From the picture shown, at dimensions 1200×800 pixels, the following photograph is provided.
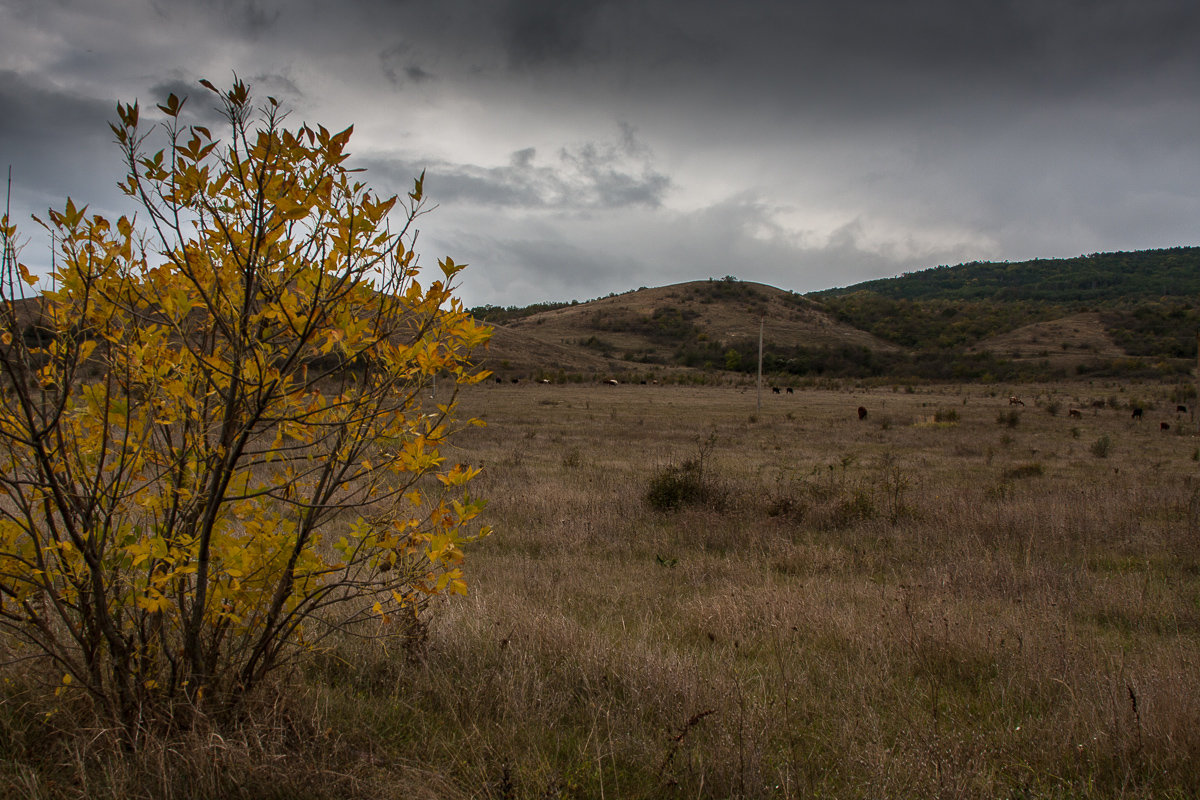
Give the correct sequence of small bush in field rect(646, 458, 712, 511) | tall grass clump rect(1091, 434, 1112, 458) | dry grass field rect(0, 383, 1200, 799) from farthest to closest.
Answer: tall grass clump rect(1091, 434, 1112, 458)
small bush in field rect(646, 458, 712, 511)
dry grass field rect(0, 383, 1200, 799)

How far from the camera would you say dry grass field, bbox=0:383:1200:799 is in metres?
2.48

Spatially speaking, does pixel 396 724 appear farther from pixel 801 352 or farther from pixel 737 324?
pixel 737 324

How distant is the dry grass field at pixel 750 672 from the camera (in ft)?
8.14

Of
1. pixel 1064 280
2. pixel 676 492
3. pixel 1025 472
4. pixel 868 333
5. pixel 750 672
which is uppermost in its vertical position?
pixel 1064 280

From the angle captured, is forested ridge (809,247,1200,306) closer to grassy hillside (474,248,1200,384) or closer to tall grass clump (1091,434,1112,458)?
grassy hillside (474,248,1200,384)

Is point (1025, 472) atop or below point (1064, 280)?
below

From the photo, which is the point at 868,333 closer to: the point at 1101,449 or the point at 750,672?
the point at 1101,449

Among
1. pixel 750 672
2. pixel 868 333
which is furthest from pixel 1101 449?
pixel 868 333

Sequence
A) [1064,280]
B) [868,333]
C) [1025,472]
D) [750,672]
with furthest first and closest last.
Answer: [1064,280] → [868,333] → [1025,472] → [750,672]

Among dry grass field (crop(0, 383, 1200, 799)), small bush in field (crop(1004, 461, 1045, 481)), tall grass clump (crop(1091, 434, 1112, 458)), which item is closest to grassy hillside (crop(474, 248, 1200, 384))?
tall grass clump (crop(1091, 434, 1112, 458))

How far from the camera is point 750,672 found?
362cm

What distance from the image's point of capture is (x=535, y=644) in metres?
3.68

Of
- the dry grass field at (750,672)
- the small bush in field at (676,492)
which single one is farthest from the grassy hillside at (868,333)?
the dry grass field at (750,672)

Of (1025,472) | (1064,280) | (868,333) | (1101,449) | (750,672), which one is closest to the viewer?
(750,672)
